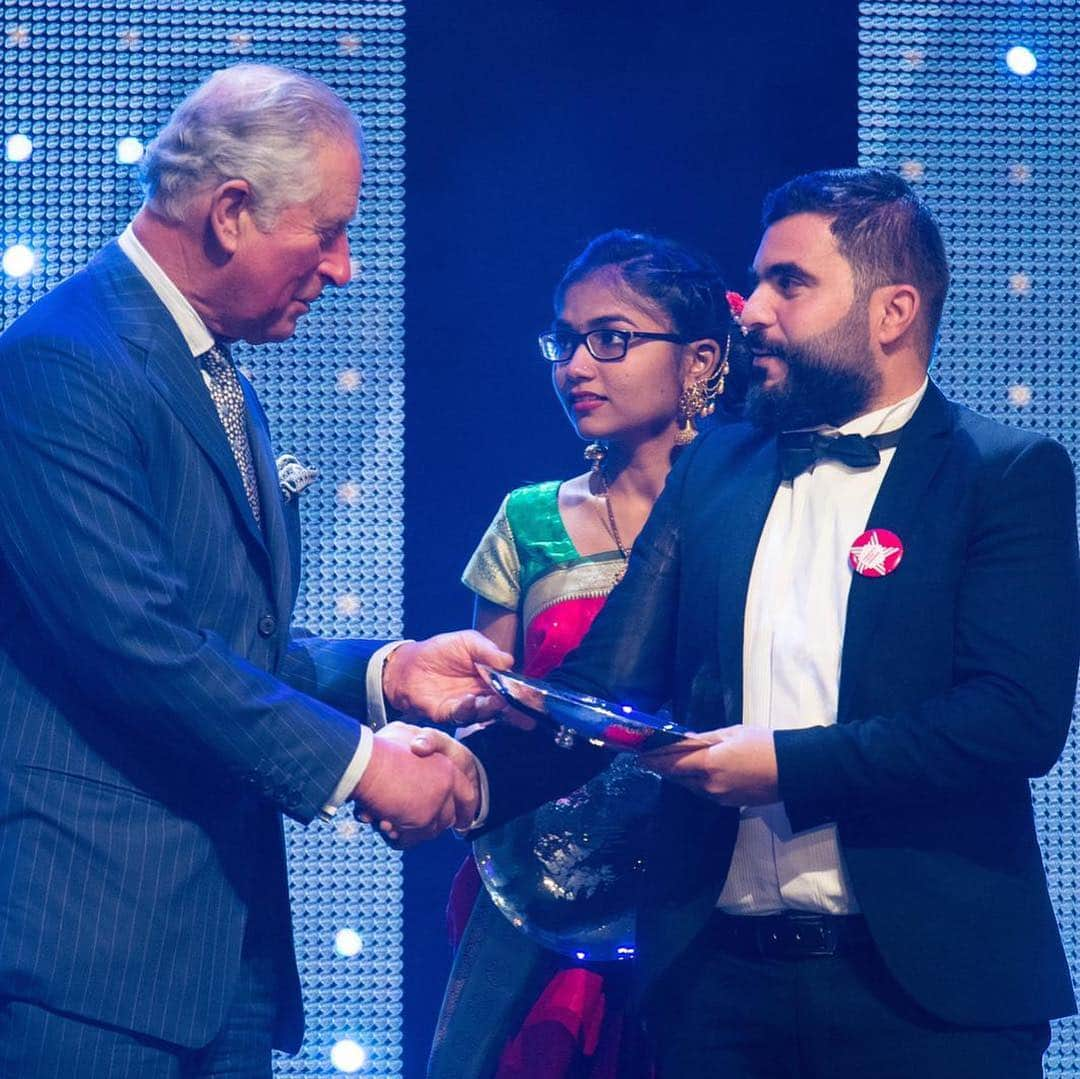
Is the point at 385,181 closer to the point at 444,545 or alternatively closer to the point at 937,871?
the point at 444,545

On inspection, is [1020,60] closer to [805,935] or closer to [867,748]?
[867,748]

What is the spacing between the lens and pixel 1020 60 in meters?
3.13

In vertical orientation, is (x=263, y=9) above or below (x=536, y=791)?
above

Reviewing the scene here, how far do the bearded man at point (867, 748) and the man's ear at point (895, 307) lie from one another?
0.03m

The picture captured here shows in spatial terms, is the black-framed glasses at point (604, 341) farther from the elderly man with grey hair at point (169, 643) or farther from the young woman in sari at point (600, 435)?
the elderly man with grey hair at point (169, 643)

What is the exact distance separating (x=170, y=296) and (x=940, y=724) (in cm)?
105

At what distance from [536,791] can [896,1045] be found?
0.66m

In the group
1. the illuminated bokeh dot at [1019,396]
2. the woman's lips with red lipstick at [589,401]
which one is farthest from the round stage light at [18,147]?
the illuminated bokeh dot at [1019,396]

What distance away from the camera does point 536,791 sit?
2.29m

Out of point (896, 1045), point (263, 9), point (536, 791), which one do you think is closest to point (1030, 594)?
point (896, 1045)

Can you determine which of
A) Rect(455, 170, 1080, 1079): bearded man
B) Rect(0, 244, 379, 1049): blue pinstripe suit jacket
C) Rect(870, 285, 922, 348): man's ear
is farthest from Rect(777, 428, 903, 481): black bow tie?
Rect(0, 244, 379, 1049): blue pinstripe suit jacket

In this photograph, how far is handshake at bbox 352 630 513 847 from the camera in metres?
1.98

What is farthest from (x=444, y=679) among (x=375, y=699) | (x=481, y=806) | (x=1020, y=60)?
(x=1020, y=60)

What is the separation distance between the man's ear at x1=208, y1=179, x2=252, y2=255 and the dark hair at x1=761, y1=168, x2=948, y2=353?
29.0 inches
